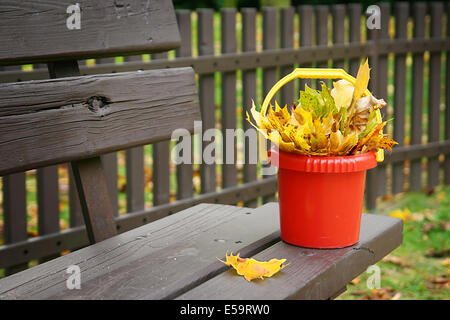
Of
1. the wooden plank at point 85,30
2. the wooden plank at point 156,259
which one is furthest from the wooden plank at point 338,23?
the wooden plank at point 156,259

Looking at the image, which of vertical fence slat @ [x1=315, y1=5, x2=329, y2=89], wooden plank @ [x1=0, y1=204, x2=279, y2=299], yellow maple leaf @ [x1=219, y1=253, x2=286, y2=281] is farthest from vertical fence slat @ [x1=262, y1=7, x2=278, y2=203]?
yellow maple leaf @ [x1=219, y1=253, x2=286, y2=281]

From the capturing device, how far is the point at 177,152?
3664 mm

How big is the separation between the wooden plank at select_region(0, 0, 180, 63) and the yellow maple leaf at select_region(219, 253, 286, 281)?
28.4 inches

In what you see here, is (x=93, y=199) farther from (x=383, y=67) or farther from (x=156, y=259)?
(x=383, y=67)

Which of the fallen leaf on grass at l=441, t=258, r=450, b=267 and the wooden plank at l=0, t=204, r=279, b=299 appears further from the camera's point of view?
the fallen leaf on grass at l=441, t=258, r=450, b=267

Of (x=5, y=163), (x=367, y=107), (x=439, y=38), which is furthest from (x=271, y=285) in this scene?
(x=439, y=38)

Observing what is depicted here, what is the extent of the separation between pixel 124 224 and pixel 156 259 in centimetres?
163

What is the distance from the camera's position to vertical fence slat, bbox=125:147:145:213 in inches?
121

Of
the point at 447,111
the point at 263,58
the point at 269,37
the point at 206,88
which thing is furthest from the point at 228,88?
the point at 447,111

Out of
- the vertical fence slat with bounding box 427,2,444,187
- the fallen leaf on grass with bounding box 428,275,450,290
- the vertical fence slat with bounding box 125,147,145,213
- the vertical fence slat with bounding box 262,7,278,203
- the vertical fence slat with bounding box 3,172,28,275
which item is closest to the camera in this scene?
the vertical fence slat with bounding box 3,172,28,275

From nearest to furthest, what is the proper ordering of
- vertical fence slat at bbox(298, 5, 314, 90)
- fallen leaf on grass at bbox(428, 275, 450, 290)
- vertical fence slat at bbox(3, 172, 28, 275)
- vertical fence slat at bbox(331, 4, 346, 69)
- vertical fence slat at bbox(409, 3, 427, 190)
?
vertical fence slat at bbox(3, 172, 28, 275) → fallen leaf on grass at bbox(428, 275, 450, 290) → vertical fence slat at bbox(298, 5, 314, 90) → vertical fence slat at bbox(331, 4, 346, 69) → vertical fence slat at bbox(409, 3, 427, 190)

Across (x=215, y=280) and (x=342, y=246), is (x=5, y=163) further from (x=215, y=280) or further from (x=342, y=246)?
(x=342, y=246)

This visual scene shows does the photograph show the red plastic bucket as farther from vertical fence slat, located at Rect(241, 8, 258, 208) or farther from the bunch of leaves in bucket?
vertical fence slat, located at Rect(241, 8, 258, 208)
